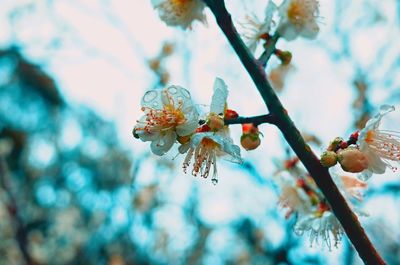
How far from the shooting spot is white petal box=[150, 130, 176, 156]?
1.07 meters

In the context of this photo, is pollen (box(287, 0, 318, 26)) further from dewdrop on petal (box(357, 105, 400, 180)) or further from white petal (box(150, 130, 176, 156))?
white petal (box(150, 130, 176, 156))

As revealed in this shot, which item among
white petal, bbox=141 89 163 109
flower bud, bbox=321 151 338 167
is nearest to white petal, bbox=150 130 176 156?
white petal, bbox=141 89 163 109

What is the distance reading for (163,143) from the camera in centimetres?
109

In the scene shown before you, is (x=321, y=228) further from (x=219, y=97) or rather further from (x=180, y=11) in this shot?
(x=180, y=11)

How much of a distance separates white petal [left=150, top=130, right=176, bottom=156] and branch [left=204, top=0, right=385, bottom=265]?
0.25m

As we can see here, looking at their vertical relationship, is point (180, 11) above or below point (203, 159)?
above

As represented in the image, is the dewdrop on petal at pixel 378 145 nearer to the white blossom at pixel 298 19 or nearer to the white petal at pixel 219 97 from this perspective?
the white petal at pixel 219 97

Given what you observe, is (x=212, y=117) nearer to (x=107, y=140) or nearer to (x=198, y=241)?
(x=198, y=241)

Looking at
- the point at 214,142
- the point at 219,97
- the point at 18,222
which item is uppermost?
the point at 219,97

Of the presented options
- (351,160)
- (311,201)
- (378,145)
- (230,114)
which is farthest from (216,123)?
(311,201)

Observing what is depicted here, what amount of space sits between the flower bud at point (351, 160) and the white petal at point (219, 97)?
0.28m

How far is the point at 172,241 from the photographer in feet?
20.3

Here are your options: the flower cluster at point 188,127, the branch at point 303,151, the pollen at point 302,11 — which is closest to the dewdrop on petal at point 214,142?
the flower cluster at point 188,127

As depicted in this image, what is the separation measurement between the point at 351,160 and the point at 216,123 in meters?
0.29
